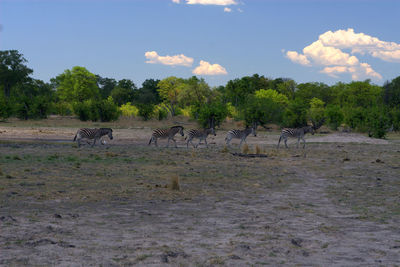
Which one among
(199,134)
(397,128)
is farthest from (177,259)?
(397,128)

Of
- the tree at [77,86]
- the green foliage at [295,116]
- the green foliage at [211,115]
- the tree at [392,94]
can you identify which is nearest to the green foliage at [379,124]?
the green foliage at [295,116]

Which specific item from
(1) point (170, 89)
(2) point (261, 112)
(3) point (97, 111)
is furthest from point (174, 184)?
(1) point (170, 89)

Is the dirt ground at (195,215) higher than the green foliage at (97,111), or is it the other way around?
the green foliage at (97,111)

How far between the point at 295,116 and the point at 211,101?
81.8 feet

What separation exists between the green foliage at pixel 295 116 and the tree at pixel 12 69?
69.6 metres

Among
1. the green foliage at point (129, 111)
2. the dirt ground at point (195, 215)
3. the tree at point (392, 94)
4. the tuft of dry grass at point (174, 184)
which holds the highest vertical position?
the tree at point (392, 94)

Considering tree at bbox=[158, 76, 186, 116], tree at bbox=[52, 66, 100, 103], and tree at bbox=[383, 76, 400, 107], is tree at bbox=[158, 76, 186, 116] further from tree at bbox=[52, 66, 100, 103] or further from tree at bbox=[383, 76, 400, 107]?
tree at bbox=[383, 76, 400, 107]

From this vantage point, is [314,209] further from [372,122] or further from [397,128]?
A: [397,128]

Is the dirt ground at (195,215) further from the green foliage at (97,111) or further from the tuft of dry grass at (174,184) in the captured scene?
the green foliage at (97,111)

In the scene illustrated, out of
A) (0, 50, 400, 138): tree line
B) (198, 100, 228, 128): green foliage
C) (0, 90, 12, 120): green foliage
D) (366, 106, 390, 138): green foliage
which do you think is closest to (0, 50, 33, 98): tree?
(0, 50, 400, 138): tree line

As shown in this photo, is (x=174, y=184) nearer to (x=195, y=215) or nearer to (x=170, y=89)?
(x=195, y=215)

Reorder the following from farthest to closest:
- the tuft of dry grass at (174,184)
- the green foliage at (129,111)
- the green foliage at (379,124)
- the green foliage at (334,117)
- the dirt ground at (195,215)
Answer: the green foliage at (129,111) → the green foliage at (334,117) → the green foliage at (379,124) → the tuft of dry grass at (174,184) → the dirt ground at (195,215)

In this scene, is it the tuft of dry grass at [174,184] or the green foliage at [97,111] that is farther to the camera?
the green foliage at [97,111]

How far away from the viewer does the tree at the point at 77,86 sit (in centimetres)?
9312
